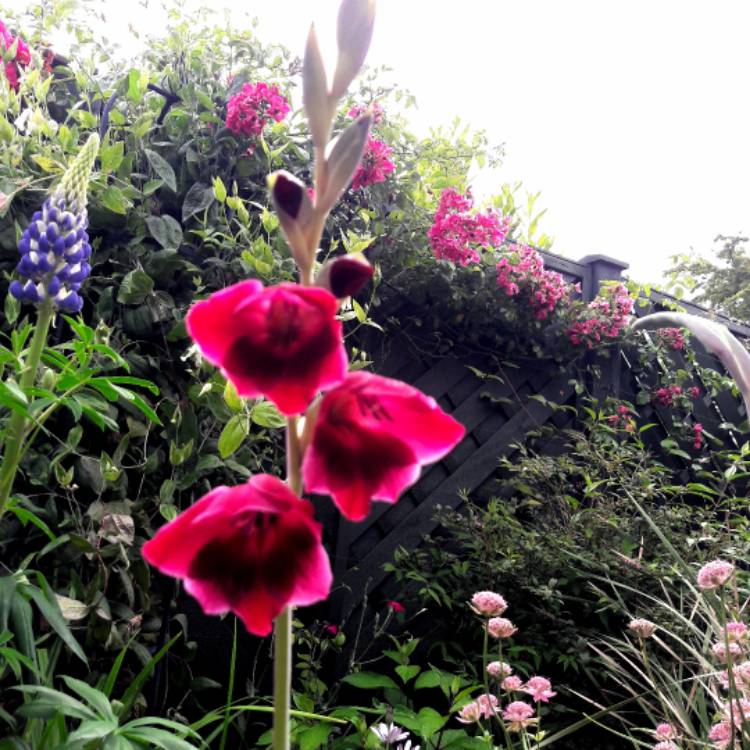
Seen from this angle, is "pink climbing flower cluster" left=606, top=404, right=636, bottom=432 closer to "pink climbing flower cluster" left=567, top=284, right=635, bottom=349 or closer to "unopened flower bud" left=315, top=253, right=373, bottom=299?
"pink climbing flower cluster" left=567, top=284, right=635, bottom=349

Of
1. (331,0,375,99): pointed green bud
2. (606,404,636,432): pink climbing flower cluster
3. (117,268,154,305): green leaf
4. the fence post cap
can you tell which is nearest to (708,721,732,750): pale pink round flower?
(331,0,375,99): pointed green bud

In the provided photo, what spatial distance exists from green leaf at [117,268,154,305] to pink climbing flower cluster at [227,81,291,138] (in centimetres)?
60

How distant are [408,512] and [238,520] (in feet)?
7.48

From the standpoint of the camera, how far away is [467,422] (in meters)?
2.84

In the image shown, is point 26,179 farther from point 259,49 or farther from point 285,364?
point 285,364

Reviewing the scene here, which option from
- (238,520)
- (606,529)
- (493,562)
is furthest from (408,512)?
(238,520)

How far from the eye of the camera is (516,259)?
287 centimetres

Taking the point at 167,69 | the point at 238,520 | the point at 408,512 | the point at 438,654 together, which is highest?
the point at 238,520

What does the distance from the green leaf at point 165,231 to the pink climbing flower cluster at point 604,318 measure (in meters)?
1.87

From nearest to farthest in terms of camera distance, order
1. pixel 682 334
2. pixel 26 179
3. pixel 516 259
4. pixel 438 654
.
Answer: pixel 26 179, pixel 438 654, pixel 516 259, pixel 682 334

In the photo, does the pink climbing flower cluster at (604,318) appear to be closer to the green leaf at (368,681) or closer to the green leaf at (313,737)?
the green leaf at (368,681)

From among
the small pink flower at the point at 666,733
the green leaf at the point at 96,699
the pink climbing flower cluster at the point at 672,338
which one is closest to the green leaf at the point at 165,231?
the green leaf at the point at 96,699

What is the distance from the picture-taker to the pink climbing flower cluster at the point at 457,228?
97.3 inches

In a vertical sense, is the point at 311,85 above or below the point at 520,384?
above
